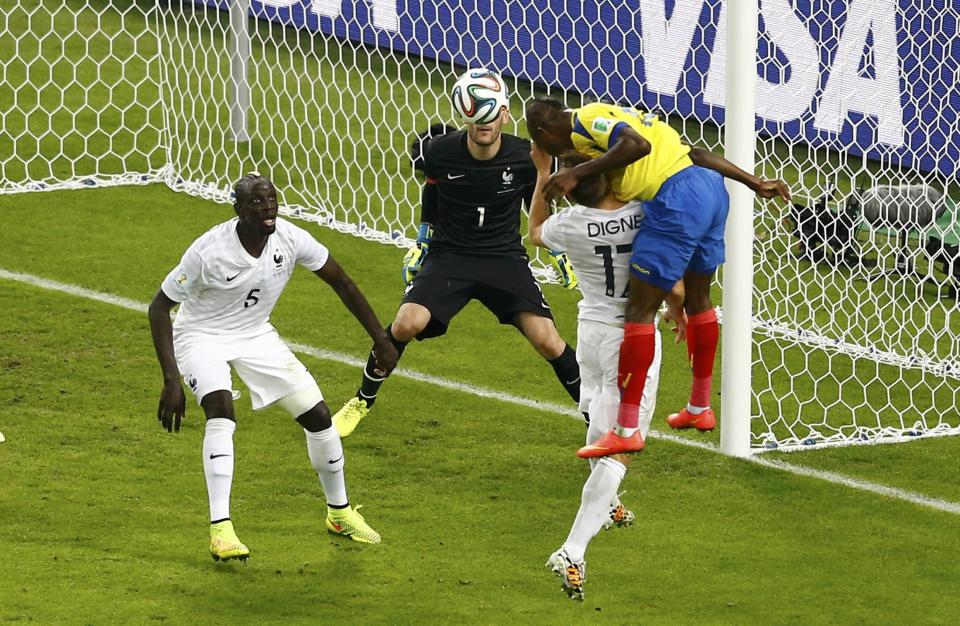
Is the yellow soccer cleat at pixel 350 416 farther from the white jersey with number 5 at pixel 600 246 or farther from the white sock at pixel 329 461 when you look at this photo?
the white jersey with number 5 at pixel 600 246

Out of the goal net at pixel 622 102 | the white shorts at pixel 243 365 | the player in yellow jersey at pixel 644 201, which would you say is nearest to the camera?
the player in yellow jersey at pixel 644 201

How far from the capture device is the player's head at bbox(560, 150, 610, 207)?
698 centimetres

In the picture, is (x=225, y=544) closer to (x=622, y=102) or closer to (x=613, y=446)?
(x=613, y=446)

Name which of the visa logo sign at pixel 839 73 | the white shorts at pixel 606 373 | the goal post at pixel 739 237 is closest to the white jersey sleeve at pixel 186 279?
the white shorts at pixel 606 373

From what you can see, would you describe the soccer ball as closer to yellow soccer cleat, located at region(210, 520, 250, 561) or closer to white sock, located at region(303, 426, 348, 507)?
white sock, located at region(303, 426, 348, 507)

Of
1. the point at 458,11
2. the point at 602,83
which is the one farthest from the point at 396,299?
the point at 458,11

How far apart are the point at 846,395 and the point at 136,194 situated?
251 inches

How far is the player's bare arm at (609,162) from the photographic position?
6672 mm

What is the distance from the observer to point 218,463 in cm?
734

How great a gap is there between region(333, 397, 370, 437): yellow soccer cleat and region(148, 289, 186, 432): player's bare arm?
2.01 meters

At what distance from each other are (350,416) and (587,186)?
2.90 meters

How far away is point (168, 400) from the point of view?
7.16 metres

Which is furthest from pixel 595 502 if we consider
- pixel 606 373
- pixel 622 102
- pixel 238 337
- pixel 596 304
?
pixel 622 102

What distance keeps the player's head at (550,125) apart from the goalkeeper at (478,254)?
78.0 inches
